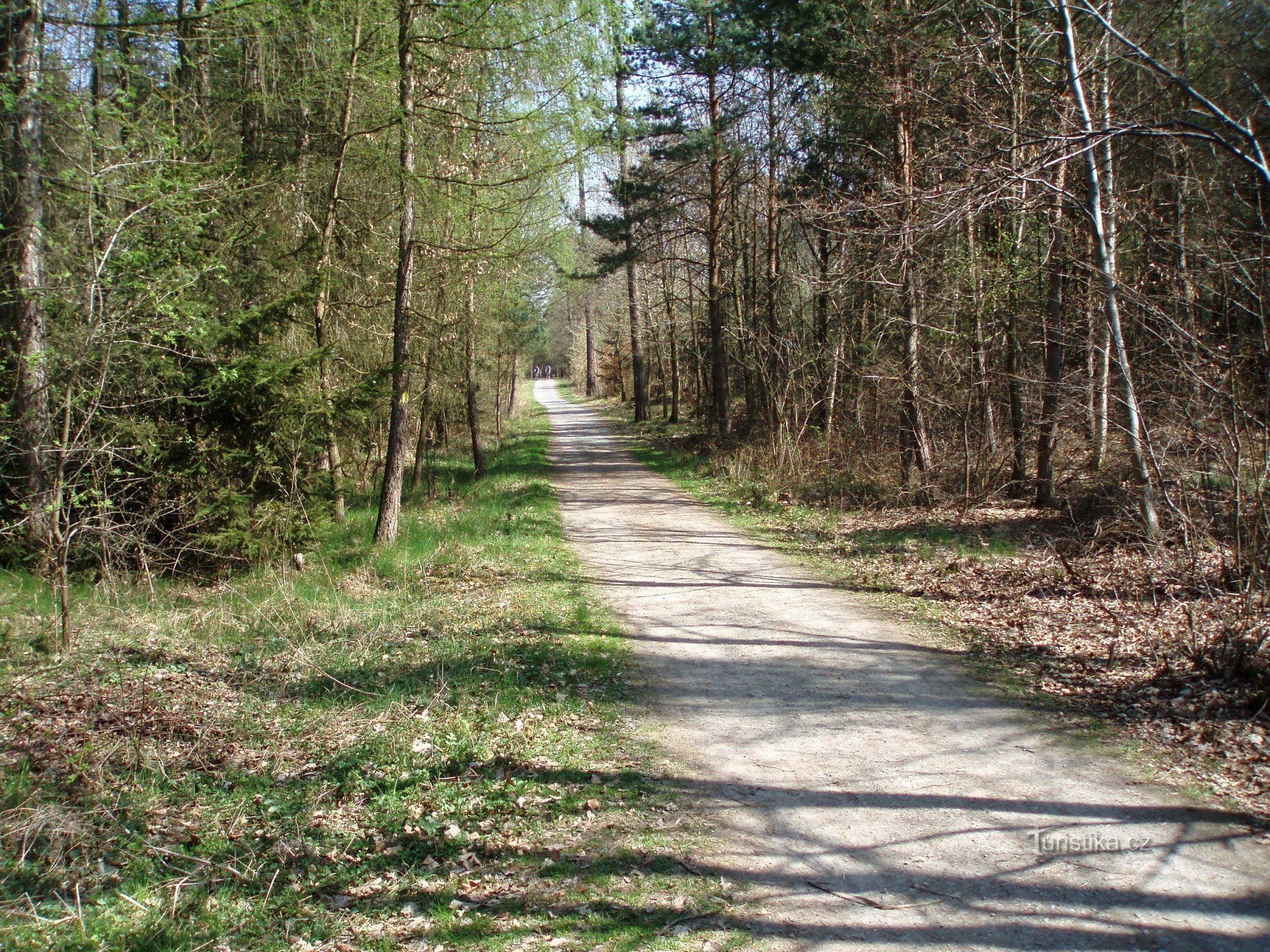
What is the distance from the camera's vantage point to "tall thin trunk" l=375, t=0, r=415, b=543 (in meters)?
11.0

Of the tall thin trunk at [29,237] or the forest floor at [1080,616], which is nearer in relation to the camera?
the forest floor at [1080,616]

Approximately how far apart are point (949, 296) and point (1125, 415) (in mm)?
4716

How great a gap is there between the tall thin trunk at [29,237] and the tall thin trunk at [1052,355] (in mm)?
11567

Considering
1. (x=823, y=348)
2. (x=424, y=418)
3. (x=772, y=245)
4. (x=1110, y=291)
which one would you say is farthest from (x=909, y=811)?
(x=772, y=245)

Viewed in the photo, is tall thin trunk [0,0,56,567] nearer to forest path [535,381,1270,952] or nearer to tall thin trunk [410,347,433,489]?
forest path [535,381,1270,952]

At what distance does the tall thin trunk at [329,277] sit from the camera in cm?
1113

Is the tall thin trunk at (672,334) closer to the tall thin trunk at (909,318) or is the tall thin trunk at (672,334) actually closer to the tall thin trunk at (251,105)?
the tall thin trunk at (909,318)

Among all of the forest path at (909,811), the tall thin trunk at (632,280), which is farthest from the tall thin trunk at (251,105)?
the forest path at (909,811)

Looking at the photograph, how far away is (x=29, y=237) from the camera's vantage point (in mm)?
8789

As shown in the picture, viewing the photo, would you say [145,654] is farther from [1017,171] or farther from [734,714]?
[1017,171]

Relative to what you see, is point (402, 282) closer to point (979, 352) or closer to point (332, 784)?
point (332, 784)

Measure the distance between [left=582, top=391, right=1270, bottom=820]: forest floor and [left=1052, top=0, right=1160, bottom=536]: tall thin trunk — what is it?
59cm

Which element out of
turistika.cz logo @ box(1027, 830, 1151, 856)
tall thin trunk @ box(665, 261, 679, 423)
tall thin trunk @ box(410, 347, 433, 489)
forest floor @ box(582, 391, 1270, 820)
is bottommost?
turistika.cz logo @ box(1027, 830, 1151, 856)

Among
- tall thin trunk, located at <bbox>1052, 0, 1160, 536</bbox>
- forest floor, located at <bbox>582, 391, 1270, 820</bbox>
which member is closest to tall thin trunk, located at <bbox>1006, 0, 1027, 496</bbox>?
forest floor, located at <bbox>582, 391, 1270, 820</bbox>
